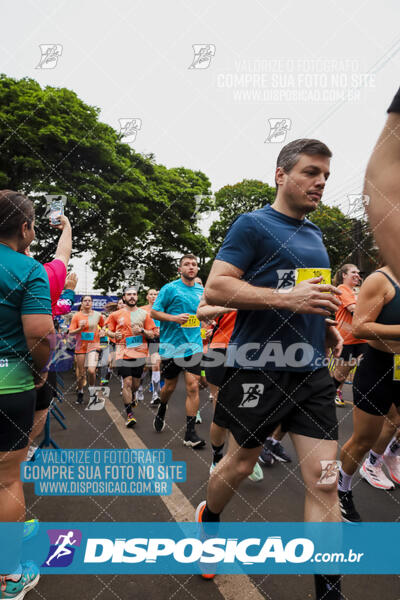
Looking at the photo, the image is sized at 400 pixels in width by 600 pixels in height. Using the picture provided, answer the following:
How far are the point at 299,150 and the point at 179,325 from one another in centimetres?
327

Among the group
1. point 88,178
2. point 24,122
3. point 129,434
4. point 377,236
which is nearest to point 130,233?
point 88,178

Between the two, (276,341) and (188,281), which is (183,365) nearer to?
(188,281)

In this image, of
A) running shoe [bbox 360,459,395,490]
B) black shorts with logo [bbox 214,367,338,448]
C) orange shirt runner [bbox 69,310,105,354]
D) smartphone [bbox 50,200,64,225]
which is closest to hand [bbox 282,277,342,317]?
black shorts with logo [bbox 214,367,338,448]

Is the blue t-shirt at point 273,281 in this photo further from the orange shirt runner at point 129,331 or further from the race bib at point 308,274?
the orange shirt runner at point 129,331

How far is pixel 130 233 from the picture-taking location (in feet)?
59.0

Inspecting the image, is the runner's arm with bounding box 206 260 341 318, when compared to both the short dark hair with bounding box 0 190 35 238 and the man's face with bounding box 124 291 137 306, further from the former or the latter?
the man's face with bounding box 124 291 137 306

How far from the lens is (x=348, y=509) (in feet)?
8.76

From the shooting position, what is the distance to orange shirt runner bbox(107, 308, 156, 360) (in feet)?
20.2

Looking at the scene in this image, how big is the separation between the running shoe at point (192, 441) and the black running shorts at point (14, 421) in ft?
9.10

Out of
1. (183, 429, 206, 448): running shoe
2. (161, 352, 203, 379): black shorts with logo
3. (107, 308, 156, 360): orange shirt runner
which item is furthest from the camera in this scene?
(107, 308, 156, 360): orange shirt runner

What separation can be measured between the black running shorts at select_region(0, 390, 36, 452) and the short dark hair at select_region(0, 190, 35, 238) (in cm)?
83

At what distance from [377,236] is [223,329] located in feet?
10.2

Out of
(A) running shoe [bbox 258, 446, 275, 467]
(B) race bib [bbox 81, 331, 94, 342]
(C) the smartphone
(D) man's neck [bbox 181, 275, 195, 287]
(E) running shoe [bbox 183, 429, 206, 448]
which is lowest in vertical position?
(B) race bib [bbox 81, 331, 94, 342]

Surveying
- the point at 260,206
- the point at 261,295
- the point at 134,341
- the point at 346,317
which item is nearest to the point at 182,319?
the point at 134,341
